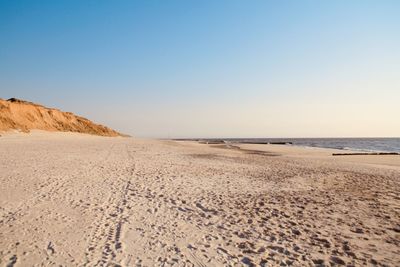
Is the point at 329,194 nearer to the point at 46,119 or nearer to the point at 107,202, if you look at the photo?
the point at 107,202

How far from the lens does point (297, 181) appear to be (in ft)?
50.5

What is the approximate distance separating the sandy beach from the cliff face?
43438 millimetres

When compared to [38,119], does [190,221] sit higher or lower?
lower

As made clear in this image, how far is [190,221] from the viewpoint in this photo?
8602 millimetres

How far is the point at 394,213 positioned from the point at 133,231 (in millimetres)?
8026

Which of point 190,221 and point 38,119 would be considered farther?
point 38,119

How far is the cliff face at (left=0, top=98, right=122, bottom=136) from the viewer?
52647mm

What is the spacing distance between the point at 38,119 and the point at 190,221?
64.6 metres

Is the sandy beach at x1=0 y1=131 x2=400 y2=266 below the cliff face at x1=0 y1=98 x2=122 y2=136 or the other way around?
below

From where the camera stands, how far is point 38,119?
211ft

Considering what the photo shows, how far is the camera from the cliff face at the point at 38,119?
5265cm

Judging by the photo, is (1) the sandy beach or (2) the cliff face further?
(2) the cliff face

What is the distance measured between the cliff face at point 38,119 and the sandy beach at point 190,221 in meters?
43.4

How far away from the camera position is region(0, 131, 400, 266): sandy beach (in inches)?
252
